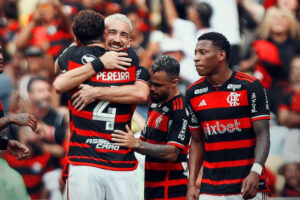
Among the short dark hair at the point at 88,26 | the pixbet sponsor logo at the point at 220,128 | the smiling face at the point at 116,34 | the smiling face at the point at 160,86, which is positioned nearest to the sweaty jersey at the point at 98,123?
the short dark hair at the point at 88,26

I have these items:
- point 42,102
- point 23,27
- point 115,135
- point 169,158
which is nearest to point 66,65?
point 115,135

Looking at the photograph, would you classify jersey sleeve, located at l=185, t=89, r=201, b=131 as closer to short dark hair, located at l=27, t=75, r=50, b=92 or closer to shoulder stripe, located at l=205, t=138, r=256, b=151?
shoulder stripe, located at l=205, t=138, r=256, b=151

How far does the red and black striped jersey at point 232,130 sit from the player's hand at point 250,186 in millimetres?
230

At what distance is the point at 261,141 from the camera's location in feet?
16.7

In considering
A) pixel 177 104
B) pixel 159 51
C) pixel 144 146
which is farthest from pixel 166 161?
pixel 159 51

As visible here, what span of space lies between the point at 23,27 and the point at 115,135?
18.1 feet

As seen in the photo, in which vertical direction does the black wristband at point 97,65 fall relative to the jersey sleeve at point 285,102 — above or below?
above

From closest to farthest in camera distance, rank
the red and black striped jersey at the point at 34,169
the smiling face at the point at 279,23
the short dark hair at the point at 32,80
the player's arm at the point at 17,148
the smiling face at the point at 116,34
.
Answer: the smiling face at the point at 116,34 → the player's arm at the point at 17,148 → the red and black striped jersey at the point at 34,169 → the short dark hair at the point at 32,80 → the smiling face at the point at 279,23

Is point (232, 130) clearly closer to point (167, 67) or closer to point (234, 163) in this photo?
point (234, 163)

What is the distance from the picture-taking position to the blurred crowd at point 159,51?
9.16 meters

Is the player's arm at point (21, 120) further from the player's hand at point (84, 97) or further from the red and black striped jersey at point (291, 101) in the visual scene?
the red and black striped jersey at point (291, 101)

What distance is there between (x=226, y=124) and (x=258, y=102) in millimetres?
352

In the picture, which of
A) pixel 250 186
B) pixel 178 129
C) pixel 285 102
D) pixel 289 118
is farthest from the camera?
pixel 285 102

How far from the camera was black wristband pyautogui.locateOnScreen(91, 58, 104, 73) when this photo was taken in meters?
5.04
